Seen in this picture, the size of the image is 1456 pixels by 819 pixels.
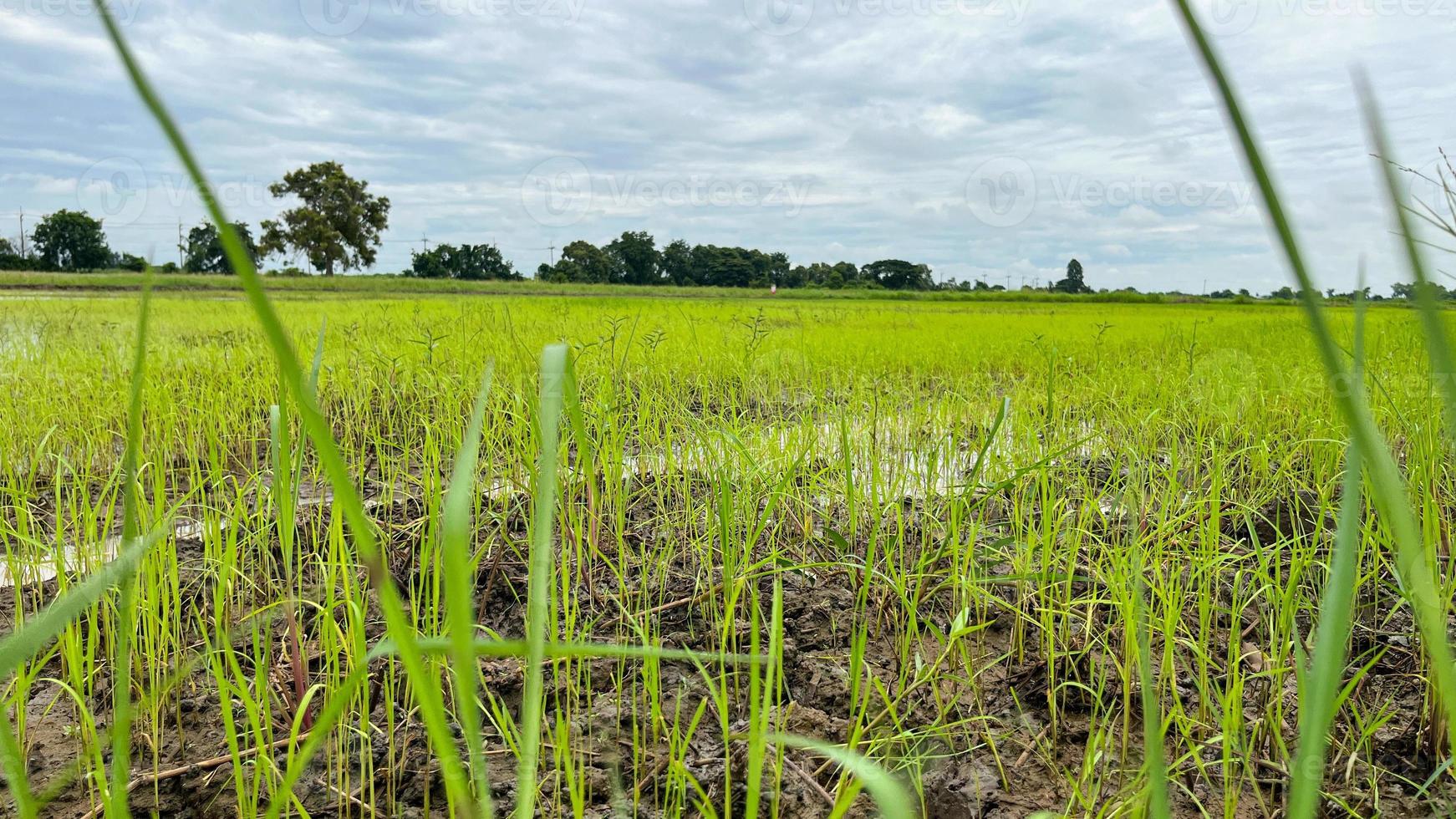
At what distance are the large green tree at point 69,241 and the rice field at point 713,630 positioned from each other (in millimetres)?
48941

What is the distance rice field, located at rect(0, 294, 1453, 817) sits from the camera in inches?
38.9

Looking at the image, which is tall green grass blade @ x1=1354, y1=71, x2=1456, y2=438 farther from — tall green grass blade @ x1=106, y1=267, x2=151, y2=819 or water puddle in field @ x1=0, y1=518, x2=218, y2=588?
water puddle in field @ x1=0, y1=518, x2=218, y2=588

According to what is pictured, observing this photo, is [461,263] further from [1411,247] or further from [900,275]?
[1411,247]

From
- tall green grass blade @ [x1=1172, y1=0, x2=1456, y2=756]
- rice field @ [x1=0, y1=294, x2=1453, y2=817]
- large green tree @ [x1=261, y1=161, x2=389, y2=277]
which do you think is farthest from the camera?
large green tree @ [x1=261, y1=161, x2=389, y2=277]

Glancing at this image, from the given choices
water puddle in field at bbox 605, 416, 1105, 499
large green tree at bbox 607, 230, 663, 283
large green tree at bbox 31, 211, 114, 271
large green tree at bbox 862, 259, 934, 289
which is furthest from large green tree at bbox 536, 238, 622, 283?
water puddle in field at bbox 605, 416, 1105, 499

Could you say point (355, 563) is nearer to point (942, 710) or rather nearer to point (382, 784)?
point (382, 784)

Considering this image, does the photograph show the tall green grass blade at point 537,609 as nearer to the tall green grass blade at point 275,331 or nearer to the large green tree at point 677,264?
the tall green grass blade at point 275,331

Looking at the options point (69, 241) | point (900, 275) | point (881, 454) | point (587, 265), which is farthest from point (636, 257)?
point (881, 454)

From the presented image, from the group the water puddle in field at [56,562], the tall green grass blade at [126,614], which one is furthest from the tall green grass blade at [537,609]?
the water puddle in field at [56,562]

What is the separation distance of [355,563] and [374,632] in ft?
0.53

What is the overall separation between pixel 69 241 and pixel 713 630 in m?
52.9

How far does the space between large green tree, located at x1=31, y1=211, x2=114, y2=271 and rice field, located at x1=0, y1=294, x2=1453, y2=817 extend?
48.9 meters

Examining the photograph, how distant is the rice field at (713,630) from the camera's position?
0.99m

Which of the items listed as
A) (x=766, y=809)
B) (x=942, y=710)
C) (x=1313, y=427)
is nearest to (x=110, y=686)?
(x=766, y=809)
